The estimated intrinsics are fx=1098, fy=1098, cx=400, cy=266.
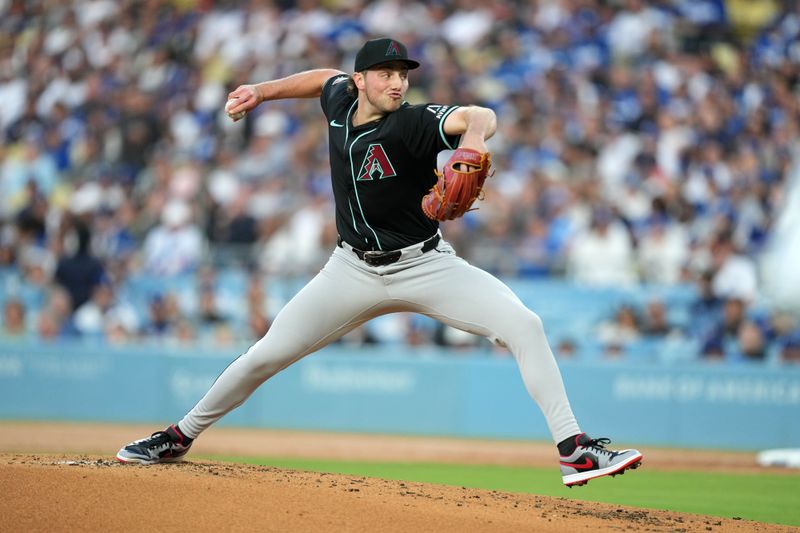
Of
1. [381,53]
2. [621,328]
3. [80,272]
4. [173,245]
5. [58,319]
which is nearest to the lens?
[381,53]

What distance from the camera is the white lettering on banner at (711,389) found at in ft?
38.9

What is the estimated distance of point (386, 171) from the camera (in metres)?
5.22

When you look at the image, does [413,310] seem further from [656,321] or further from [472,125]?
[656,321]

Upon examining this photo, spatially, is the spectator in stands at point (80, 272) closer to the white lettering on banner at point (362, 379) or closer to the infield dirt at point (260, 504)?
the white lettering on banner at point (362, 379)

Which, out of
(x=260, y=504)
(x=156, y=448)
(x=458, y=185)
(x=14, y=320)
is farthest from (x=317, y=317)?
(x=14, y=320)

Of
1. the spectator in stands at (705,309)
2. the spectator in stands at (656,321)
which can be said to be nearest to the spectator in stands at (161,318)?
the spectator in stands at (656,321)

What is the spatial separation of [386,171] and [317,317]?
31.3 inches

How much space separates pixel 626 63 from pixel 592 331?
4.95 m

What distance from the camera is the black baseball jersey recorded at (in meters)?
5.12

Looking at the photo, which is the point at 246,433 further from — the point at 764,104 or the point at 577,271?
the point at 764,104

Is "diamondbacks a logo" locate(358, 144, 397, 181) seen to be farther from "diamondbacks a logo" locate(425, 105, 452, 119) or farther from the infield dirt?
the infield dirt

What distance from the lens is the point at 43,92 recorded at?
17.1 meters

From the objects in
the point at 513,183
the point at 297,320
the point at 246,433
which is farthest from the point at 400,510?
the point at 513,183

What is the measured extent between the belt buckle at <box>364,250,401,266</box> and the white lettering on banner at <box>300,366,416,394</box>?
736cm
